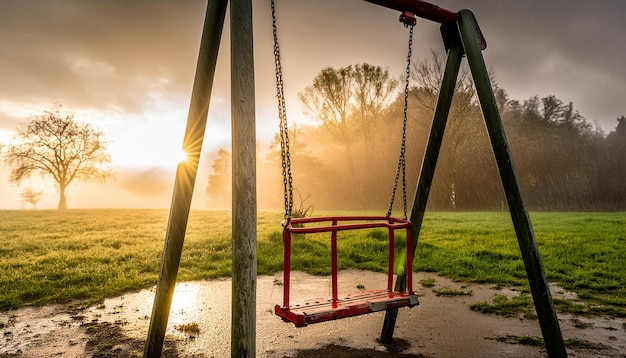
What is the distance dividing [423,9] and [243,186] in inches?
102

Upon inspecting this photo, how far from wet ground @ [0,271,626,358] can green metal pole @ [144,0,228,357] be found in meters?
0.86

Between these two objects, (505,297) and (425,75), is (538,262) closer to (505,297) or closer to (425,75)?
(505,297)

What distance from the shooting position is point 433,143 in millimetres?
4102

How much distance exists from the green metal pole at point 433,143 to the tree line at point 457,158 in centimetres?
1937

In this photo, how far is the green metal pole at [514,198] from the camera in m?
3.12

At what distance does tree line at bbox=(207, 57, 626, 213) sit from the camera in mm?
25062

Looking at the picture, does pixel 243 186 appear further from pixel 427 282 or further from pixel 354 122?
pixel 354 122

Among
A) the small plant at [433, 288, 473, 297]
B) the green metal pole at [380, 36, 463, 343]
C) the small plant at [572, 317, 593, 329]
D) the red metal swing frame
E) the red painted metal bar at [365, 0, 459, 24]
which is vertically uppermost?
the red painted metal bar at [365, 0, 459, 24]

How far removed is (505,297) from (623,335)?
1.60 meters

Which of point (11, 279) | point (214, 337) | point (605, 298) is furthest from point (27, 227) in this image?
point (605, 298)

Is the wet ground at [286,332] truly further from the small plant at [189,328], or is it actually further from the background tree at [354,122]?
the background tree at [354,122]

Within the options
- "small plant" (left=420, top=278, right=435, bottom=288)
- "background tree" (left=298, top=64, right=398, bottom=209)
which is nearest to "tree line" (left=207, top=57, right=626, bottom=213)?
"background tree" (left=298, top=64, right=398, bottom=209)

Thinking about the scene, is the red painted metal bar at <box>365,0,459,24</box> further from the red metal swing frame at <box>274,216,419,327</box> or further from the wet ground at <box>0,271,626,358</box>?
the wet ground at <box>0,271,626,358</box>

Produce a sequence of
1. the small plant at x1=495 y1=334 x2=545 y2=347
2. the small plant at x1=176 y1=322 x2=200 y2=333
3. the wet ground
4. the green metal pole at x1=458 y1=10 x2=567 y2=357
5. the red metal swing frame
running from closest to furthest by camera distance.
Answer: the red metal swing frame
the green metal pole at x1=458 y1=10 x2=567 y2=357
the wet ground
the small plant at x1=495 y1=334 x2=545 y2=347
the small plant at x1=176 y1=322 x2=200 y2=333
